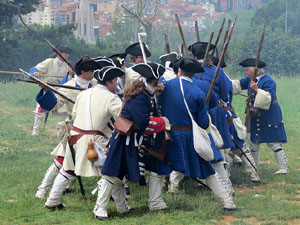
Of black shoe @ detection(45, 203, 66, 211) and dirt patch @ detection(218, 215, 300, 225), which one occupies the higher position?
dirt patch @ detection(218, 215, 300, 225)

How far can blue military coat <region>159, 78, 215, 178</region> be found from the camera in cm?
732

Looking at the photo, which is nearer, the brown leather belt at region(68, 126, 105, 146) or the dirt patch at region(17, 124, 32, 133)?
the brown leather belt at region(68, 126, 105, 146)

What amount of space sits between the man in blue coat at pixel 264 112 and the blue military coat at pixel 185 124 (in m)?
2.66

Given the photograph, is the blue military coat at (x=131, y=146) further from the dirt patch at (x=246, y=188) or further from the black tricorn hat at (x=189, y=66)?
the dirt patch at (x=246, y=188)

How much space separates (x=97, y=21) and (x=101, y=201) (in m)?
90.0

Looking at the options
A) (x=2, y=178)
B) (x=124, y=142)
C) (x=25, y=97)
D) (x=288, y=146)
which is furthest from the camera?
(x=25, y=97)

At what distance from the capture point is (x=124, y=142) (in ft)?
23.2

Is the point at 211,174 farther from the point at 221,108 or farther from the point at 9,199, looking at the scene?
the point at 9,199

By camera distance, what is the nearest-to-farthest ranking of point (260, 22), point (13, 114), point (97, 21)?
1. point (13, 114)
2. point (260, 22)
3. point (97, 21)

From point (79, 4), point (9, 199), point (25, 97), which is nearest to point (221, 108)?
point (9, 199)

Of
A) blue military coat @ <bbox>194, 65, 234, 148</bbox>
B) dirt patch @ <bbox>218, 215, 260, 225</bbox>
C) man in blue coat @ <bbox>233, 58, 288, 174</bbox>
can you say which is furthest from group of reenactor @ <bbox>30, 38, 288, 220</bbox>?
man in blue coat @ <bbox>233, 58, 288, 174</bbox>

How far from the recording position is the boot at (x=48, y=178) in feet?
26.2

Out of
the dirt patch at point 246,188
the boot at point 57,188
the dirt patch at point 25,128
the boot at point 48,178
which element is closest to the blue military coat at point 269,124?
the dirt patch at point 246,188

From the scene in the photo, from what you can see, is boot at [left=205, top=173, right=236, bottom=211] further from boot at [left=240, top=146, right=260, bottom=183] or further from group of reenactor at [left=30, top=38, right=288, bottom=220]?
boot at [left=240, top=146, right=260, bottom=183]
